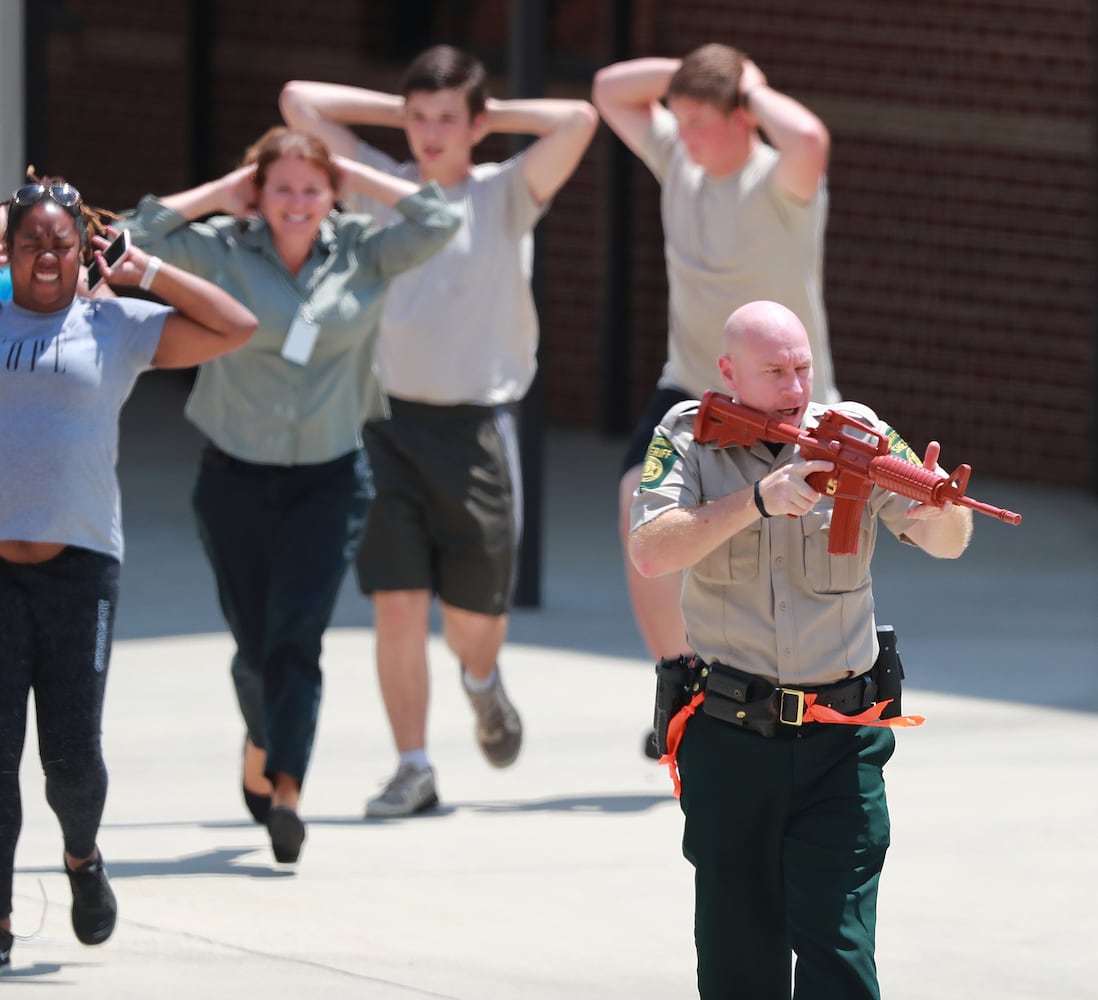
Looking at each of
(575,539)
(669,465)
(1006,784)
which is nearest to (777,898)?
(669,465)

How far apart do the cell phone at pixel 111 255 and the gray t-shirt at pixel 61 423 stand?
142 millimetres

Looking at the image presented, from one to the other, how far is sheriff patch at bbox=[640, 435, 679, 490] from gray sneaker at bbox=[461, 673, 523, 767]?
2988mm

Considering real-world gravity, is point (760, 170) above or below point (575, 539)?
above

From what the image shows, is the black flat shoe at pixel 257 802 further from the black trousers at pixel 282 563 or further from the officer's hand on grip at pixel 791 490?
the officer's hand on grip at pixel 791 490

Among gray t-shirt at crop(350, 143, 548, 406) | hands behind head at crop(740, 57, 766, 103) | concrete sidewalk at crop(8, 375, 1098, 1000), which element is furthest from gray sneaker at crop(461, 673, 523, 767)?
hands behind head at crop(740, 57, 766, 103)

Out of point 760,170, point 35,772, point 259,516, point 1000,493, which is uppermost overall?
point 760,170

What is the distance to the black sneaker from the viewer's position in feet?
18.3

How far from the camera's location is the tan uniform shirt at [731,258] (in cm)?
744

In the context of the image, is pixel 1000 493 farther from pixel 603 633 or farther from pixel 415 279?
pixel 415 279

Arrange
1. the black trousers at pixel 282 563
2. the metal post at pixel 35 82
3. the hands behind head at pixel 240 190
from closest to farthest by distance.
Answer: the black trousers at pixel 282 563
the hands behind head at pixel 240 190
the metal post at pixel 35 82

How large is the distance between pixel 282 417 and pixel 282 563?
381 millimetres

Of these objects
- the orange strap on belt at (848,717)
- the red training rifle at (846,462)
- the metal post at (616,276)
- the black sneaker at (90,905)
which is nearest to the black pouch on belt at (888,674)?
the orange strap on belt at (848,717)

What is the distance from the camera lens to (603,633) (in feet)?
33.4

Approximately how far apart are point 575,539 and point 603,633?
2.49 metres
